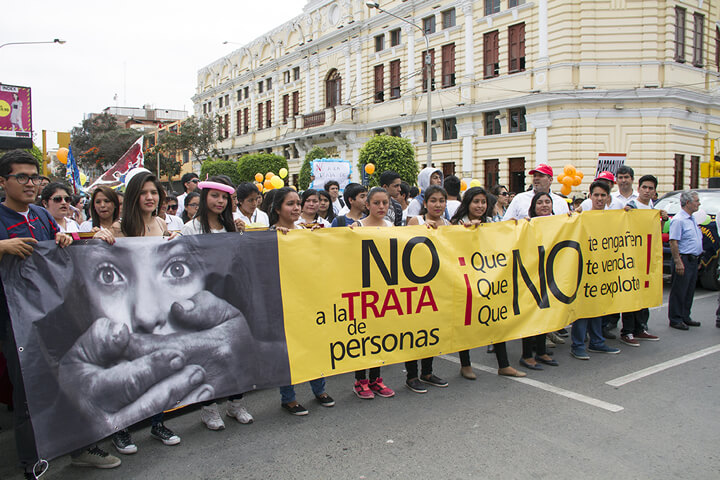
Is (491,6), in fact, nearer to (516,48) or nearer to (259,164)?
(516,48)

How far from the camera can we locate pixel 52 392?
3240 millimetres

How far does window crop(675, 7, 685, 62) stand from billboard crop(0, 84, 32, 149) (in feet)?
80.4

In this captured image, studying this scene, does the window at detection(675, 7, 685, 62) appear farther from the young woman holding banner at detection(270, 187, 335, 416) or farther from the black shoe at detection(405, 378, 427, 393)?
the young woman holding banner at detection(270, 187, 335, 416)

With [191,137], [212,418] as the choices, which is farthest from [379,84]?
[212,418]

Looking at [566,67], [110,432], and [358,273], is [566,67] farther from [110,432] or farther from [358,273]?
[110,432]

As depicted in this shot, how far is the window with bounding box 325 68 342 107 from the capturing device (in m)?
36.8

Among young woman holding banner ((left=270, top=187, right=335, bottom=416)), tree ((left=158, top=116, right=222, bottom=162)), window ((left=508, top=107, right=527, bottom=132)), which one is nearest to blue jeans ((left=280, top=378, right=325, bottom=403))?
young woman holding banner ((left=270, top=187, right=335, bottom=416))

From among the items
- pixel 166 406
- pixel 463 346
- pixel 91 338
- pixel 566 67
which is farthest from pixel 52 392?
pixel 566 67

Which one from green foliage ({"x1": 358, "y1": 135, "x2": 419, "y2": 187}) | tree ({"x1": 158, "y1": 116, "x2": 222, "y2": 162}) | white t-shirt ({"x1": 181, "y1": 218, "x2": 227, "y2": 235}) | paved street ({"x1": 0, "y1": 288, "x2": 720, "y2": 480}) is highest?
tree ({"x1": 158, "y1": 116, "x2": 222, "y2": 162})

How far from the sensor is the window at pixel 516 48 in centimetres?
2491

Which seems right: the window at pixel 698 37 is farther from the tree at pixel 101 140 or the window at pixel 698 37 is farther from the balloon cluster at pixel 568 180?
the tree at pixel 101 140

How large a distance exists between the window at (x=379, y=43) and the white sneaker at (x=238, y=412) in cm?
3124

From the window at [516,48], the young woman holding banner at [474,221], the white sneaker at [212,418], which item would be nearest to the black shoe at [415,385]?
the young woman holding banner at [474,221]

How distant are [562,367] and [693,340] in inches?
85.0
